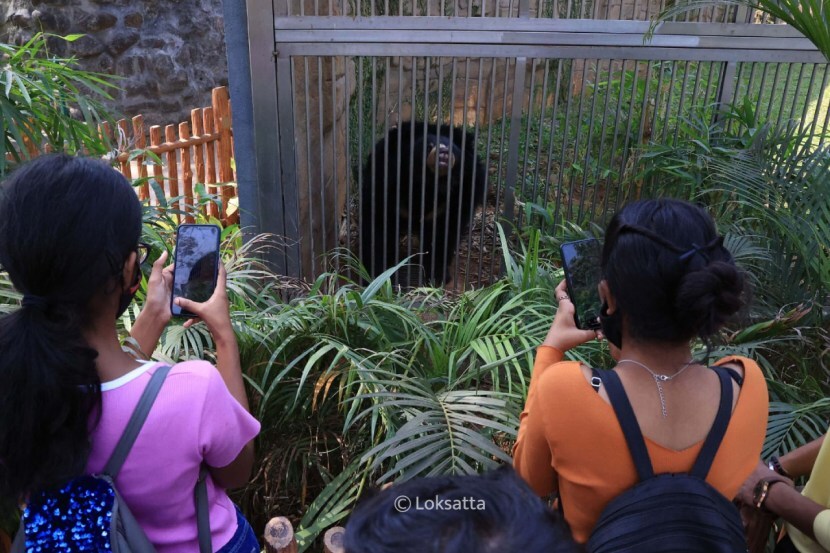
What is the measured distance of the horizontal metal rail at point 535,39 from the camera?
11.0 feet

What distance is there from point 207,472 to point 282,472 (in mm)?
1089

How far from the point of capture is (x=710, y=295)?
1190 millimetres

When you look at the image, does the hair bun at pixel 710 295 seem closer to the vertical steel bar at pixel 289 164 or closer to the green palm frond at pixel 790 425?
the green palm frond at pixel 790 425

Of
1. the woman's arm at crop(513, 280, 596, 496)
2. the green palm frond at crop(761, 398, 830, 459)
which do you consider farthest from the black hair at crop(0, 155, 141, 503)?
the green palm frond at crop(761, 398, 830, 459)

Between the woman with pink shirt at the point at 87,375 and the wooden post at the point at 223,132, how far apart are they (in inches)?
185

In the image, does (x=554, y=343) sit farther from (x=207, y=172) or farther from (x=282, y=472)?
(x=207, y=172)

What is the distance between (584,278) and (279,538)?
994 millimetres

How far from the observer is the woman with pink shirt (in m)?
1.15

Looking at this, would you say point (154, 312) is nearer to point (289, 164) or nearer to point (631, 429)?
point (631, 429)

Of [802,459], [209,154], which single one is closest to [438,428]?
A: [802,459]

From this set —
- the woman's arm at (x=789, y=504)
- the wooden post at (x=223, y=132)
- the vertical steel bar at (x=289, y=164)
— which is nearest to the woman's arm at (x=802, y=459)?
the woman's arm at (x=789, y=504)

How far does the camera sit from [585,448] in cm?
126

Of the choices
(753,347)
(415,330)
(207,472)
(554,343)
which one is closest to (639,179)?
(753,347)

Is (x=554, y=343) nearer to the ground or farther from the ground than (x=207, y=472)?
farther from the ground
